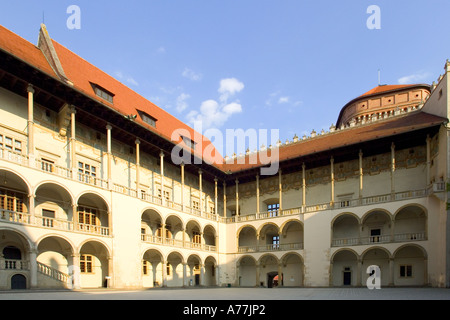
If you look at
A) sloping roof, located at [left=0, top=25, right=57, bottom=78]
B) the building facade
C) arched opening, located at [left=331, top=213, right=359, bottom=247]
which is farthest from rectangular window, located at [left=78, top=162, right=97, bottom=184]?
arched opening, located at [left=331, top=213, right=359, bottom=247]

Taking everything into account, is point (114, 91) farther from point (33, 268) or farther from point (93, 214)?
point (33, 268)

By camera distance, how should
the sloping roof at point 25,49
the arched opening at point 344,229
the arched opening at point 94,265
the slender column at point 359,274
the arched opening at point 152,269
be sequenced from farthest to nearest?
the arched opening at point 344,229, the slender column at point 359,274, the arched opening at point 152,269, the arched opening at point 94,265, the sloping roof at point 25,49

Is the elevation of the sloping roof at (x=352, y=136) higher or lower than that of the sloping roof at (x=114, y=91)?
lower

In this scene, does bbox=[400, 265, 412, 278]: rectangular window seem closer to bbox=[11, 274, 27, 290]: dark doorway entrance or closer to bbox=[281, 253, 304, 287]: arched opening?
bbox=[281, 253, 304, 287]: arched opening

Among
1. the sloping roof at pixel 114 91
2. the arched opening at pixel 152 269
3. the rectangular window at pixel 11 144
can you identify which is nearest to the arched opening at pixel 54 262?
the rectangular window at pixel 11 144

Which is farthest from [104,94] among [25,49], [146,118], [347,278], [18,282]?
[347,278]

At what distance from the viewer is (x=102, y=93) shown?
23984 mm

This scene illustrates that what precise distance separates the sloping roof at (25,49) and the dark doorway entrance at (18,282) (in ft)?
32.3

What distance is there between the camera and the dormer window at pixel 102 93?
23578 millimetres

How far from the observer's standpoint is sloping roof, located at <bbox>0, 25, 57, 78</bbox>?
61.3 ft

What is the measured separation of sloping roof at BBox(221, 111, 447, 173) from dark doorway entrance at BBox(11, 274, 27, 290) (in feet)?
62.6

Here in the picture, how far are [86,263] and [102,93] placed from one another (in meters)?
10.9

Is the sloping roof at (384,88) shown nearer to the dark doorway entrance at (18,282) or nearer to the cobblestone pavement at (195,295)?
the cobblestone pavement at (195,295)
